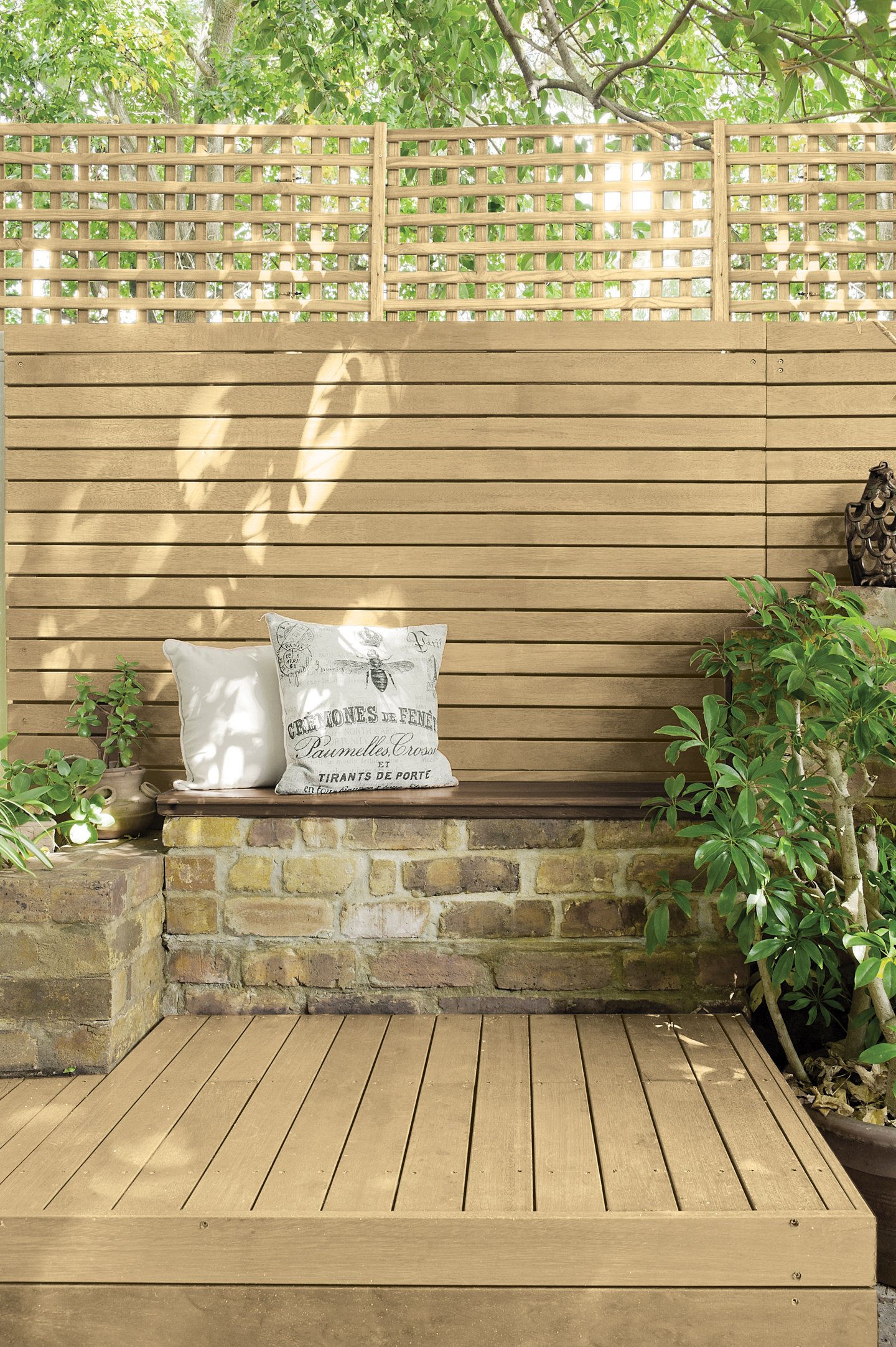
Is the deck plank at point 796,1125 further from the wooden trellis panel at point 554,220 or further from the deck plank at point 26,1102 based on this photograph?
the wooden trellis panel at point 554,220

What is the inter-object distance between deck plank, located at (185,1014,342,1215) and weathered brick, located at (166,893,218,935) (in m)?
0.36

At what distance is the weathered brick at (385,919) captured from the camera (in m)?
2.85

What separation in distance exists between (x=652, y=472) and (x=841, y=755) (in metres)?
1.20

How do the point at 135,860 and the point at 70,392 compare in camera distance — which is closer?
the point at 135,860

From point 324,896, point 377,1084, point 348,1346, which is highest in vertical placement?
point 324,896

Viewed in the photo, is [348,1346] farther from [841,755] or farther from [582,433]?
[582,433]

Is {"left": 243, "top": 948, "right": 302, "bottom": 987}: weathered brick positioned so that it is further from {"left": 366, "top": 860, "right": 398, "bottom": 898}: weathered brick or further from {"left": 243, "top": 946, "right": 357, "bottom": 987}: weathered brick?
{"left": 366, "top": 860, "right": 398, "bottom": 898}: weathered brick

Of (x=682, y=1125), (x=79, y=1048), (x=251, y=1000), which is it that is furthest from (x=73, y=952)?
(x=682, y=1125)

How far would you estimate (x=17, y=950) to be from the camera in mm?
2488

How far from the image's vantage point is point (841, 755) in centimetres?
254

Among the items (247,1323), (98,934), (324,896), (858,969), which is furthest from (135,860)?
(858,969)

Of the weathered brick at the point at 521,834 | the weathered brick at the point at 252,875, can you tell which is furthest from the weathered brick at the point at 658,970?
the weathered brick at the point at 252,875

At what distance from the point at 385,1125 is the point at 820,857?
3.75 ft

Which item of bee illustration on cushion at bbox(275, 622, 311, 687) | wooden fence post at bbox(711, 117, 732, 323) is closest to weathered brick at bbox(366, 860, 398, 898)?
bee illustration on cushion at bbox(275, 622, 311, 687)
